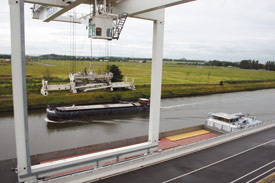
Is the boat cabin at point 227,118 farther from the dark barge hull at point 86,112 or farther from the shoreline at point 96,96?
the shoreline at point 96,96

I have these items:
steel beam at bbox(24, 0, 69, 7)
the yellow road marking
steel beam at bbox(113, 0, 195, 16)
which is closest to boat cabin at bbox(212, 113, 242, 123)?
the yellow road marking

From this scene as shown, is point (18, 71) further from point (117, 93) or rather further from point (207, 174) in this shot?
point (117, 93)

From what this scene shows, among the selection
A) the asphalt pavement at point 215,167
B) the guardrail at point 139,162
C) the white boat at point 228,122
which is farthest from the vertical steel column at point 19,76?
the white boat at point 228,122

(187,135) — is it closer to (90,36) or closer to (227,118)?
(227,118)

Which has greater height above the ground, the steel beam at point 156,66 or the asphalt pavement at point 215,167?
the steel beam at point 156,66

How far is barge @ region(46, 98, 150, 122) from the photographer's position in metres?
14.3

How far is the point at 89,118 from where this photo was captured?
15.2 m

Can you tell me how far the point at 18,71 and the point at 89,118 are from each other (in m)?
11.6

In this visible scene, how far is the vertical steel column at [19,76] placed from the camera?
372cm

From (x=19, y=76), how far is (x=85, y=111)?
11.5 m

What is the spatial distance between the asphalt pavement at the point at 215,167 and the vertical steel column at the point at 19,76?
1745 millimetres

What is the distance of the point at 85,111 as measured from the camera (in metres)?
15.2

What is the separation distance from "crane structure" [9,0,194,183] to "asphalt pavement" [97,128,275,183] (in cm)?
61

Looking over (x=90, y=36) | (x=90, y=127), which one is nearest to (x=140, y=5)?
(x=90, y=36)
